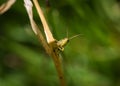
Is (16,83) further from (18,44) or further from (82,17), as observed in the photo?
(82,17)

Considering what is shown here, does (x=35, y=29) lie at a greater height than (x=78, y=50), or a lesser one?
lesser

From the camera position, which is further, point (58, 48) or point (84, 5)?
point (84, 5)

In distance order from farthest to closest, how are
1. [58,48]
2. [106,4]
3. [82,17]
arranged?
[106,4] < [82,17] < [58,48]

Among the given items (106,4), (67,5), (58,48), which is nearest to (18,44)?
(67,5)

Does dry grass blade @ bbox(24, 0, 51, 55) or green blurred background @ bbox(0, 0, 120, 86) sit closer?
dry grass blade @ bbox(24, 0, 51, 55)

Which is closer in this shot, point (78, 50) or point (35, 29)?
point (35, 29)

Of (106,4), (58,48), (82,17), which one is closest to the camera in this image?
(58,48)

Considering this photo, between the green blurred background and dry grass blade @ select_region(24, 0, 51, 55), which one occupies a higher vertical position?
the green blurred background

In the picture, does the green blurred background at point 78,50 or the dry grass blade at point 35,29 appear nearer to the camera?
the dry grass blade at point 35,29
